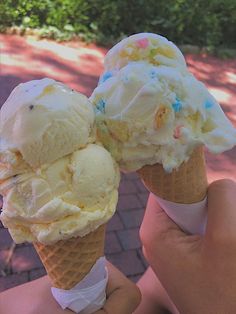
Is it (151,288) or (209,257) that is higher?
(209,257)

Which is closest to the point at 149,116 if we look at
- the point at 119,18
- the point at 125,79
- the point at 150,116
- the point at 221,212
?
the point at 150,116

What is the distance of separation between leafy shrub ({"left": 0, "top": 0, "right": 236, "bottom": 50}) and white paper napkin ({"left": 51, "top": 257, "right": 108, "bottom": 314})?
5.25m

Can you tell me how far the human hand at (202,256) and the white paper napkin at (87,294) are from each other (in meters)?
0.19

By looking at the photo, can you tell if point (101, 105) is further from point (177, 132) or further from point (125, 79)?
point (177, 132)

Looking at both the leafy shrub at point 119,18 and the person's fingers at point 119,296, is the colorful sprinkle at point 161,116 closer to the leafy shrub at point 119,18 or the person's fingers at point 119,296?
the person's fingers at point 119,296

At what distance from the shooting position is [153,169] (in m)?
1.29

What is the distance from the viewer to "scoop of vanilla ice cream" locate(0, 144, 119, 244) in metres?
1.11

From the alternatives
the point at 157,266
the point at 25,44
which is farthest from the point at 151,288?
the point at 25,44

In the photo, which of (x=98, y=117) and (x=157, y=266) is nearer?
(x=98, y=117)

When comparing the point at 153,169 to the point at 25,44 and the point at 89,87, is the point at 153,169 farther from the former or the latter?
the point at 25,44

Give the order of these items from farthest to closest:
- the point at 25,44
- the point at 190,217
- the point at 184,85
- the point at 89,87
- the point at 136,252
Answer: the point at 25,44, the point at 89,87, the point at 136,252, the point at 190,217, the point at 184,85

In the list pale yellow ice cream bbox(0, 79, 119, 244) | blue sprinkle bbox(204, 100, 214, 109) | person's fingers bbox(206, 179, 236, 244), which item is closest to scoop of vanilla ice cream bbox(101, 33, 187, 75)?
blue sprinkle bbox(204, 100, 214, 109)

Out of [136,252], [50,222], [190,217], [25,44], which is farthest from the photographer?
[25,44]

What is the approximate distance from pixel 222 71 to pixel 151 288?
4.83m
